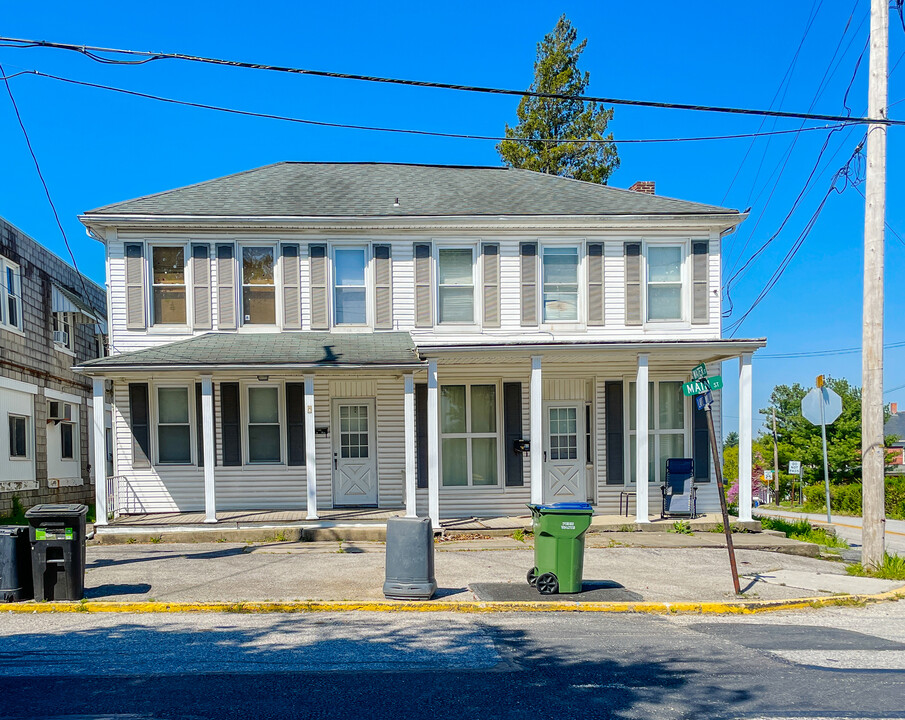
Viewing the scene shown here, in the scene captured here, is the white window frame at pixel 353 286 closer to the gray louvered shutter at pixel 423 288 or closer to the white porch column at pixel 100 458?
the gray louvered shutter at pixel 423 288

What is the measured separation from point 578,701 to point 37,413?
1790 cm

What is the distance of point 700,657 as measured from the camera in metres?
6.60

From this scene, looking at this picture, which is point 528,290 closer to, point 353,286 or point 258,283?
point 353,286

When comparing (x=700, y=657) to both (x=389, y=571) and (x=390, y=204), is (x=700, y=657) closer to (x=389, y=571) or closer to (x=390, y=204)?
(x=389, y=571)

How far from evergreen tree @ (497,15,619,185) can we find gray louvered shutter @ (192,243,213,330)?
1846 centimetres

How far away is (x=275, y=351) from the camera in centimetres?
1380

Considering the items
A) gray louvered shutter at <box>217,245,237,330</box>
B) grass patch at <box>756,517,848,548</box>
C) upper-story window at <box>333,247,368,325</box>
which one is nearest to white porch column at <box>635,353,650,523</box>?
grass patch at <box>756,517,848,548</box>

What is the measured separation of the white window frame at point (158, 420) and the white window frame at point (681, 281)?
9.53 meters

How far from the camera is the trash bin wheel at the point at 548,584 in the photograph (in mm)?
9133

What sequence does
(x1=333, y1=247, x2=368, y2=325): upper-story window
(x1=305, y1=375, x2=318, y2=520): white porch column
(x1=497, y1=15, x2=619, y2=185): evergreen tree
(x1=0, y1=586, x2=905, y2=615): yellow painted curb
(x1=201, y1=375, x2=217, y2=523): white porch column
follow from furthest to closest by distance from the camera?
(x1=497, y1=15, x2=619, y2=185): evergreen tree → (x1=333, y1=247, x2=368, y2=325): upper-story window → (x1=305, y1=375, x2=318, y2=520): white porch column → (x1=201, y1=375, x2=217, y2=523): white porch column → (x1=0, y1=586, x2=905, y2=615): yellow painted curb

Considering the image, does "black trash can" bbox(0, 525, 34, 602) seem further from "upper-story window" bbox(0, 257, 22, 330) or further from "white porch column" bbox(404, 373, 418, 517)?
"upper-story window" bbox(0, 257, 22, 330)

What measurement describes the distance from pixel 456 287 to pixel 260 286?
405cm

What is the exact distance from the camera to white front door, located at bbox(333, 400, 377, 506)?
15.4m

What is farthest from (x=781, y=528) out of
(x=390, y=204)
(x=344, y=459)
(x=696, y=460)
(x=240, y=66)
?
(x=240, y=66)
